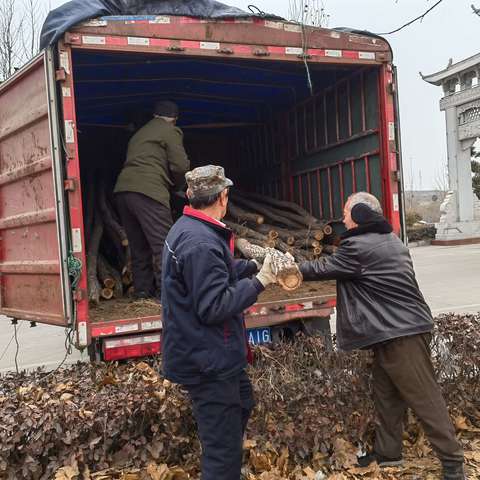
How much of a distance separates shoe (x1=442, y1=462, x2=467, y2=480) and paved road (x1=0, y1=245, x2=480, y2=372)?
16.9ft

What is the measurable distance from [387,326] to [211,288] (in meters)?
1.27

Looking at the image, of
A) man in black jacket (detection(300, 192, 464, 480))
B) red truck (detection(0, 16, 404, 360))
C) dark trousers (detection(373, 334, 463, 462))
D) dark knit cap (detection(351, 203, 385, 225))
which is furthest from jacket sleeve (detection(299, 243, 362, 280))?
red truck (detection(0, 16, 404, 360))

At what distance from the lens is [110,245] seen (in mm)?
6668

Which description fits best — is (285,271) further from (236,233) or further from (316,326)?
(236,233)

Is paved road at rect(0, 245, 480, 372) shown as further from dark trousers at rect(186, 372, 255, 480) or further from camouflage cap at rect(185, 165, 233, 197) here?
camouflage cap at rect(185, 165, 233, 197)

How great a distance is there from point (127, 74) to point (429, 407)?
4476 millimetres

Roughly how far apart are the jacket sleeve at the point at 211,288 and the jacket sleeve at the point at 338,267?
3.03 ft

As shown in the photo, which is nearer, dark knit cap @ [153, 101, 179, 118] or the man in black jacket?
the man in black jacket

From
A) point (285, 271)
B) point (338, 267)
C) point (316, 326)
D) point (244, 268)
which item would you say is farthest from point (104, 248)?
point (285, 271)

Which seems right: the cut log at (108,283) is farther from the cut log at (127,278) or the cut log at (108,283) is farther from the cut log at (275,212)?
the cut log at (275,212)

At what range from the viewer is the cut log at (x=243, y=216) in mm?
6691

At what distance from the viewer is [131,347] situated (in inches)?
181

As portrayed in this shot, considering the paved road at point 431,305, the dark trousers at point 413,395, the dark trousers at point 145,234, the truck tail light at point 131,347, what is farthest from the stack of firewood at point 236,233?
the dark trousers at point 413,395

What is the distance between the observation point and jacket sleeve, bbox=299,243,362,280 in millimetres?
3406
